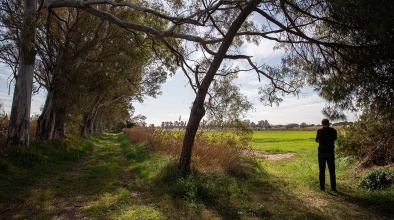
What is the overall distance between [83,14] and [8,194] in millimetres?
10988

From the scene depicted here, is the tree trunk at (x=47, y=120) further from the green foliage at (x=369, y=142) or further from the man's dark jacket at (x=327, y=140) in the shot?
the green foliage at (x=369, y=142)

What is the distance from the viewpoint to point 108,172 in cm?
1009

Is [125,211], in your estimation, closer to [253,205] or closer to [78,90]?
[253,205]

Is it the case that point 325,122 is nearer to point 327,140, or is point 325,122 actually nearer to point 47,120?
point 327,140

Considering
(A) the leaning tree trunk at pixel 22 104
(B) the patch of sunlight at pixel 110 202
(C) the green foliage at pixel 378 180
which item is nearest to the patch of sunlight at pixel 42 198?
(B) the patch of sunlight at pixel 110 202

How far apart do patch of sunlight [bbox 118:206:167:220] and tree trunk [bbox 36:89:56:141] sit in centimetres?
1111

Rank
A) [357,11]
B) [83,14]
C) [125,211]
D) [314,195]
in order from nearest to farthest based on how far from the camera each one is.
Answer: [357,11] → [125,211] → [314,195] → [83,14]

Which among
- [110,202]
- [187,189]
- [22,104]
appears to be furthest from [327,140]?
[22,104]

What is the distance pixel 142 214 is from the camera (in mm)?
5453

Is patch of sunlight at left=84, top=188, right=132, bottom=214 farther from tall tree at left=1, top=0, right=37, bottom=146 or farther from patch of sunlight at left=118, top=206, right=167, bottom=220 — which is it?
tall tree at left=1, top=0, right=37, bottom=146

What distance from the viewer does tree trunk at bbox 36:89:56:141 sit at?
14641 mm

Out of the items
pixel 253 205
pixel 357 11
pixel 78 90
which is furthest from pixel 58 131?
pixel 357 11

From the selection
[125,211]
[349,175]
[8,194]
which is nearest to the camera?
[125,211]

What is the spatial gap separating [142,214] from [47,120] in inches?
467
